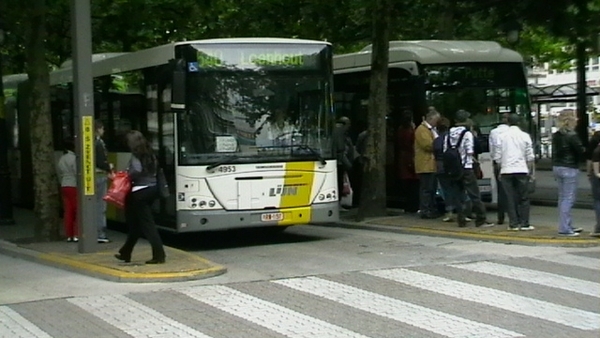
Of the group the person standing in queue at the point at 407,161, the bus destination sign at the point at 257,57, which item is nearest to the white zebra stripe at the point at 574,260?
the bus destination sign at the point at 257,57

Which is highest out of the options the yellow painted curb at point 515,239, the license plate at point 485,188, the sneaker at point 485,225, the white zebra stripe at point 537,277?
the license plate at point 485,188

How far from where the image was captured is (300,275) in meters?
12.7

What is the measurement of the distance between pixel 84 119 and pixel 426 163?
6.17 m

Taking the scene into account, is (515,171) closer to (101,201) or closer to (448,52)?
(448,52)

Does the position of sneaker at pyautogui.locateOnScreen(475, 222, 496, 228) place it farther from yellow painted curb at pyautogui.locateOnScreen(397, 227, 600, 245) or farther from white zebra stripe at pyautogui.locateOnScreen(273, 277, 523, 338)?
white zebra stripe at pyautogui.locateOnScreen(273, 277, 523, 338)

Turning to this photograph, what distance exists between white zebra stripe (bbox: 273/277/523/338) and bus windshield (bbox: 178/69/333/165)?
341 centimetres

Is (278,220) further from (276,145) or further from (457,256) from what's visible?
(457,256)

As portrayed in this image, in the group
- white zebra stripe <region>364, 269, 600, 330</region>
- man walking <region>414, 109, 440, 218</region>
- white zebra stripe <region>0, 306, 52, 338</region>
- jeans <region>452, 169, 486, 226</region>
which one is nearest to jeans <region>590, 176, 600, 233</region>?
jeans <region>452, 169, 486, 226</region>

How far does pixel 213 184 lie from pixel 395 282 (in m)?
4.03

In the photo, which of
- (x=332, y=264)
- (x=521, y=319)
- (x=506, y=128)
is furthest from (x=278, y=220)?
(x=521, y=319)

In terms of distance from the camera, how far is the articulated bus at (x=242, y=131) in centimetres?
1508

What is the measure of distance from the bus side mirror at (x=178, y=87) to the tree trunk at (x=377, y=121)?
438 centimetres

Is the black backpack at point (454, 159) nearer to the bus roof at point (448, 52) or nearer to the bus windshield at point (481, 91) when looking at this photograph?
the bus windshield at point (481, 91)

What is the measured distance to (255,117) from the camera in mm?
15375
